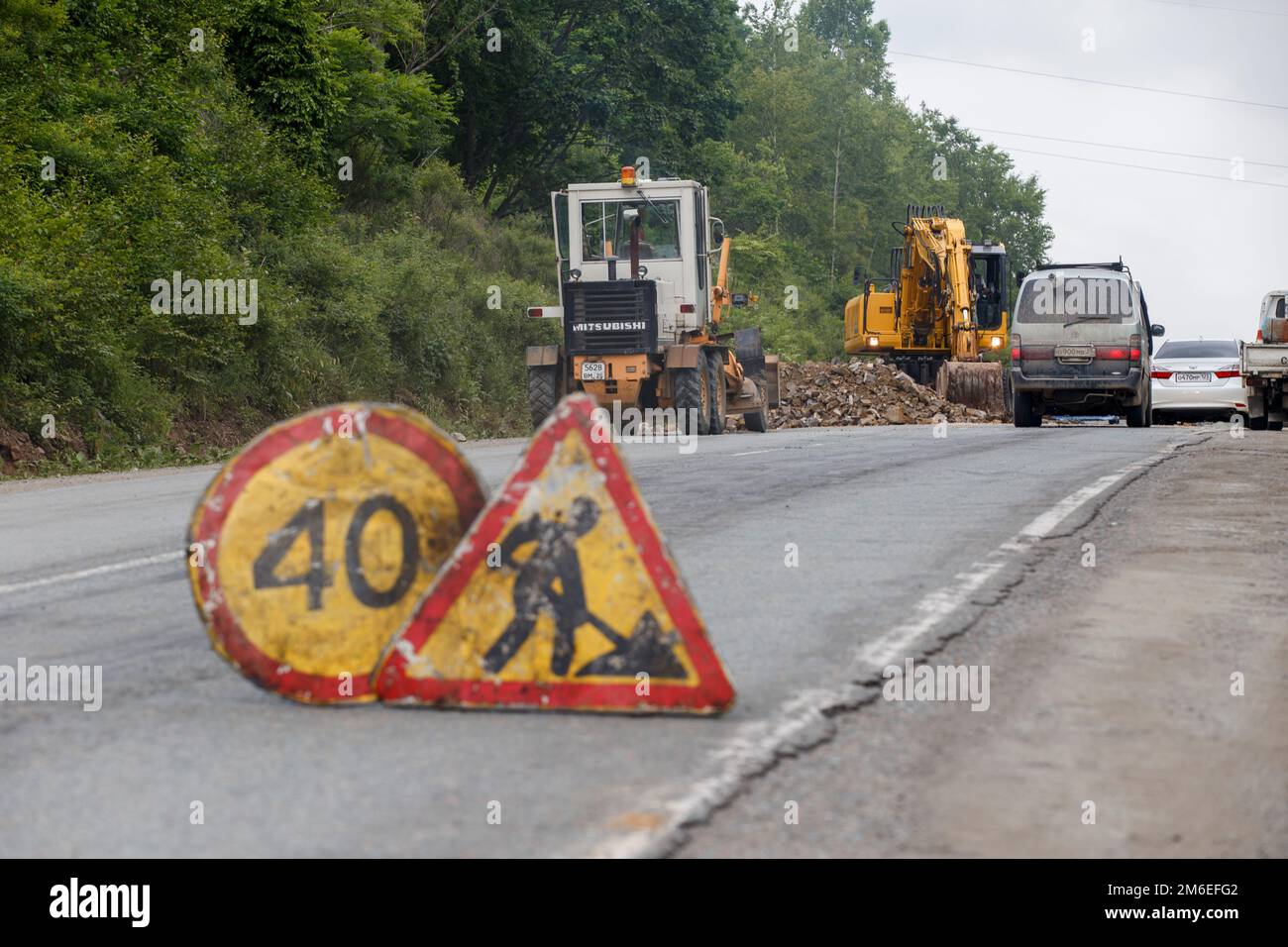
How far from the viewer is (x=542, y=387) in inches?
949

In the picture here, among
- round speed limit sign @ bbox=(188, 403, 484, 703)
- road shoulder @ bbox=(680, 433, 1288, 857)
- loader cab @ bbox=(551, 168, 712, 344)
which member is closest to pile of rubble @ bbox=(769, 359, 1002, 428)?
loader cab @ bbox=(551, 168, 712, 344)

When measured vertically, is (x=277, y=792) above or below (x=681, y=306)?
below

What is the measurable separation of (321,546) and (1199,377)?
24558 mm

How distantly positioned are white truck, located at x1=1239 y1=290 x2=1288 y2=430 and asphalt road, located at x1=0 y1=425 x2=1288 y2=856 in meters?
14.5

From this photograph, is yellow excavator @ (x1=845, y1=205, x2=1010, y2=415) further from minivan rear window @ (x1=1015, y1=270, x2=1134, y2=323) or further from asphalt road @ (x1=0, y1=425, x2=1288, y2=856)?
asphalt road @ (x1=0, y1=425, x2=1288, y2=856)

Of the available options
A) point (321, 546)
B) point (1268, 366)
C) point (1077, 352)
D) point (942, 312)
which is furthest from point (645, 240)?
point (321, 546)

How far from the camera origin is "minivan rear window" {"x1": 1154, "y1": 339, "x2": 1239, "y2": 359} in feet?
92.3

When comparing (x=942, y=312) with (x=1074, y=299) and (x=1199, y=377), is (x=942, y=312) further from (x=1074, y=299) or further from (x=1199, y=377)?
(x=1074, y=299)
